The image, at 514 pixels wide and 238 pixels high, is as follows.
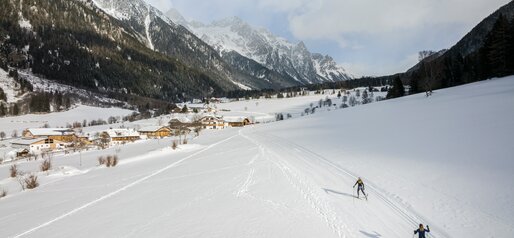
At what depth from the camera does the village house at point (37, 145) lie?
109 metres

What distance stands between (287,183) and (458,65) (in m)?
107

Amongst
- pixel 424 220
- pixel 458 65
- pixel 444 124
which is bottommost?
pixel 424 220

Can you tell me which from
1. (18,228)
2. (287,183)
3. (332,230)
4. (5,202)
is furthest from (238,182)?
(5,202)

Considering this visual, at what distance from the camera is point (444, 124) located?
43.7 m

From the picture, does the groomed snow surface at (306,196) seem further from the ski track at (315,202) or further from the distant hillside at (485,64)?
the distant hillside at (485,64)

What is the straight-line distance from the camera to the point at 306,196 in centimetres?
2203

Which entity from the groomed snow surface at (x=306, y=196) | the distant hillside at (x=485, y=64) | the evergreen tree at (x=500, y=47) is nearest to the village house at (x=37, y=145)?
the groomed snow surface at (x=306, y=196)

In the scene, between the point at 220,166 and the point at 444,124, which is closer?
the point at 220,166

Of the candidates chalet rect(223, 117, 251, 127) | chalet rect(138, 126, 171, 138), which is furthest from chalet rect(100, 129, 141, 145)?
chalet rect(223, 117, 251, 127)

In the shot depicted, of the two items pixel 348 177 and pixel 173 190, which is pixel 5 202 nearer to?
pixel 173 190

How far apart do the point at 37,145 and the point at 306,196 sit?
116037 mm

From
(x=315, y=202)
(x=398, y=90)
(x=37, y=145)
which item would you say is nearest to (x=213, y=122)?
(x=37, y=145)

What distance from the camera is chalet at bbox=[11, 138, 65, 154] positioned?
110 m

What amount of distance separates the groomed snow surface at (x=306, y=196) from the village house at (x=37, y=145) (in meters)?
82.6
